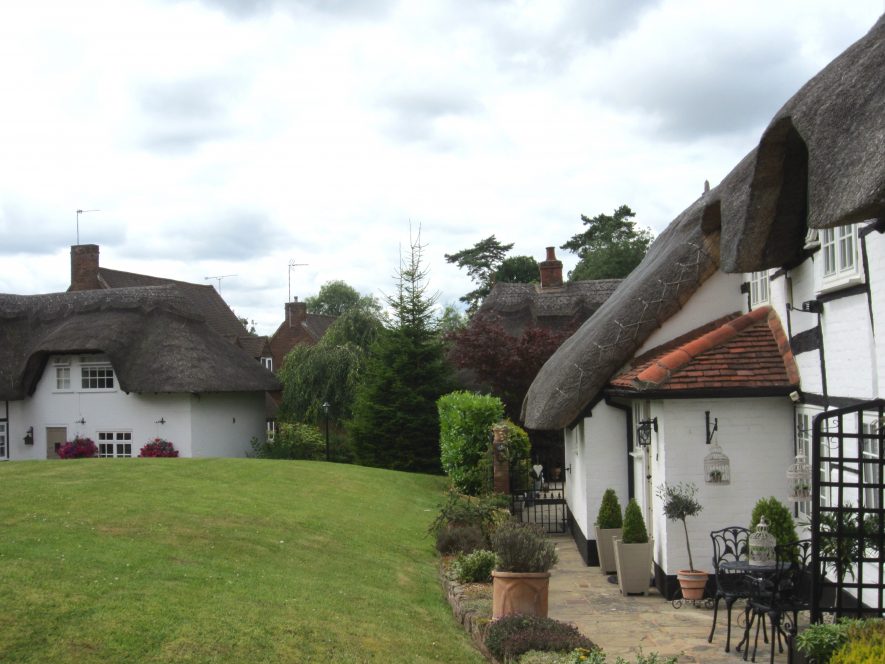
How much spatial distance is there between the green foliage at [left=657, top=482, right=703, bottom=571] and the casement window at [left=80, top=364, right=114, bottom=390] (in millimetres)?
24475

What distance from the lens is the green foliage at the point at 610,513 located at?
13578mm

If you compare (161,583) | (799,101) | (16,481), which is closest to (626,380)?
Result: (799,101)

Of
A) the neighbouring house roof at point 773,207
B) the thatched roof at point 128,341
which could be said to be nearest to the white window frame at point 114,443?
the thatched roof at point 128,341

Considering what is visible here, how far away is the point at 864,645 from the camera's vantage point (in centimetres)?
598

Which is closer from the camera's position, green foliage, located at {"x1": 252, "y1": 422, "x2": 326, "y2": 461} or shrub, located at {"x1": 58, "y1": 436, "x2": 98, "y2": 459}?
shrub, located at {"x1": 58, "y1": 436, "x2": 98, "y2": 459}

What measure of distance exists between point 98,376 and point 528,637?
26.2 m

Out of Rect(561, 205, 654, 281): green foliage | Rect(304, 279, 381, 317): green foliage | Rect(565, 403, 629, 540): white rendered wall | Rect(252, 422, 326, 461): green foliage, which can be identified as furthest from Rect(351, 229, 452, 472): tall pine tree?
Rect(304, 279, 381, 317): green foliage

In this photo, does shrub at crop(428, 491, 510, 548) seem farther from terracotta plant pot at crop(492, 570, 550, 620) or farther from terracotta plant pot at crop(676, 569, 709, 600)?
terracotta plant pot at crop(492, 570, 550, 620)

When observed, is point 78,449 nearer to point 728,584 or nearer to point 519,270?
point 728,584

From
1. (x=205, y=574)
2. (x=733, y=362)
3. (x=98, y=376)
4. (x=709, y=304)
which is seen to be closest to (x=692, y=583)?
(x=733, y=362)

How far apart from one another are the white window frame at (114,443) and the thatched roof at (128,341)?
7.03ft

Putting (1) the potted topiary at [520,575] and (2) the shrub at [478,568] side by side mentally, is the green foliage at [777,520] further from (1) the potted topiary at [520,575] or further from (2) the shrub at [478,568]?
(2) the shrub at [478,568]

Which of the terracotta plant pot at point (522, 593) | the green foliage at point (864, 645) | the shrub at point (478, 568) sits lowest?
the shrub at point (478, 568)

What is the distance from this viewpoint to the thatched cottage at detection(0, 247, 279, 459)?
3020 centimetres
